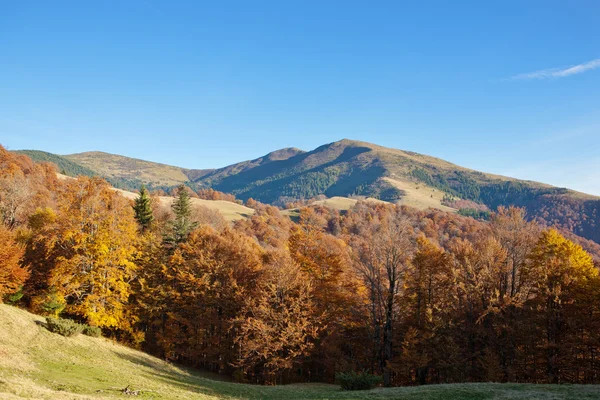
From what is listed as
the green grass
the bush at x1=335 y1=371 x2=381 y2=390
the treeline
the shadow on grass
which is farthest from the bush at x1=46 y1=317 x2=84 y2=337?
the bush at x1=335 y1=371 x2=381 y2=390

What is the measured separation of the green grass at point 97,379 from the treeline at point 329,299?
9356mm

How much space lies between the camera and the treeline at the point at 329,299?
37562 mm

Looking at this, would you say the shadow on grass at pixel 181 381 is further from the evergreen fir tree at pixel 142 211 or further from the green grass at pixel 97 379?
the evergreen fir tree at pixel 142 211

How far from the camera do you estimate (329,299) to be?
48.2 m

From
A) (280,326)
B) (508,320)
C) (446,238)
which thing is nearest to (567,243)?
(508,320)

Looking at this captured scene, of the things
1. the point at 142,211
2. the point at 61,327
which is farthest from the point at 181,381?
the point at 142,211

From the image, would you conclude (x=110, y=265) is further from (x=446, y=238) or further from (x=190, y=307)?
(x=446, y=238)

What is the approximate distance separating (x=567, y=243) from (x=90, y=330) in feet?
161

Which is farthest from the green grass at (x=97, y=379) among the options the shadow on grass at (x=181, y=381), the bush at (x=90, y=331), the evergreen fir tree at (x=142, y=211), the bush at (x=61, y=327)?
the evergreen fir tree at (x=142, y=211)

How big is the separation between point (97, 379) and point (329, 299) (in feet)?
97.6

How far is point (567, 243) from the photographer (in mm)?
40531

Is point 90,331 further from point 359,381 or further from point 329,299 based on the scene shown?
point 329,299

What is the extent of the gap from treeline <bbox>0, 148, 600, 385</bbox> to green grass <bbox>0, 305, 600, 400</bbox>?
936 cm

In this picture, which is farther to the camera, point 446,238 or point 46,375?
point 446,238
